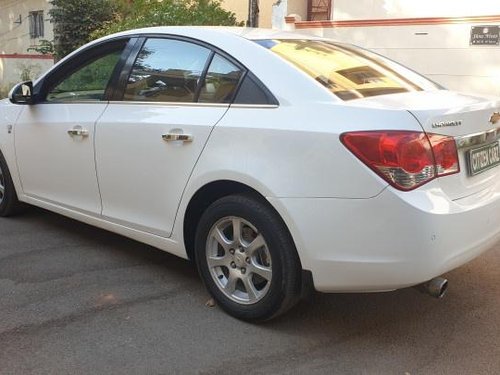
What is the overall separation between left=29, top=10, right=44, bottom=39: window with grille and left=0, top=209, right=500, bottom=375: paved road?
18206mm

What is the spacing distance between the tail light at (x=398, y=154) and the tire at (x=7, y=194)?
3.44 meters

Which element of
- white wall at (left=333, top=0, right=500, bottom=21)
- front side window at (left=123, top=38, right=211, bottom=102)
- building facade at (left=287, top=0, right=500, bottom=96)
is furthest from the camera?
white wall at (left=333, top=0, right=500, bottom=21)

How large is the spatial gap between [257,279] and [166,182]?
32.9 inches

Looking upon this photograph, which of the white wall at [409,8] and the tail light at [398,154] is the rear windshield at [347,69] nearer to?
the tail light at [398,154]

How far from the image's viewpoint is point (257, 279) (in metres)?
3.53

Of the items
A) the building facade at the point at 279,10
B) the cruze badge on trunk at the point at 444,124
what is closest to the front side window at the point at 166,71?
the cruze badge on trunk at the point at 444,124

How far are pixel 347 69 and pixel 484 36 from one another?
659 centimetres

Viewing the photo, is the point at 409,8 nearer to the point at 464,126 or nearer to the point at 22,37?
the point at 464,126

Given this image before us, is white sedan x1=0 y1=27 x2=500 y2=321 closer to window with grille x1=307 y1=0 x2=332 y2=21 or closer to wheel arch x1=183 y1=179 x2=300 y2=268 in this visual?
wheel arch x1=183 y1=179 x2=300 y2=268

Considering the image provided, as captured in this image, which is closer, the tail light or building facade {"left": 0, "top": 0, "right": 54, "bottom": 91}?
the tail light

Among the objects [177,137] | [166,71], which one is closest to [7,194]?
[166,71]

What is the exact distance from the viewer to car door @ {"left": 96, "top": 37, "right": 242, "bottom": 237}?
12.0ft

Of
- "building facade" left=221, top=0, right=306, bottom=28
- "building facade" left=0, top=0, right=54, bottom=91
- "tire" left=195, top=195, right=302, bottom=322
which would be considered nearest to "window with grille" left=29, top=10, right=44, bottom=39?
"building facade" left=0, top=0, right=54, bottom=91

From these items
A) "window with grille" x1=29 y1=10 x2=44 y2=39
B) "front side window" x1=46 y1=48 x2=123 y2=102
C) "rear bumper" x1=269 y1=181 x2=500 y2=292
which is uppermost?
"window with grille" x1=29 y1=10 x2=44 y2=39
